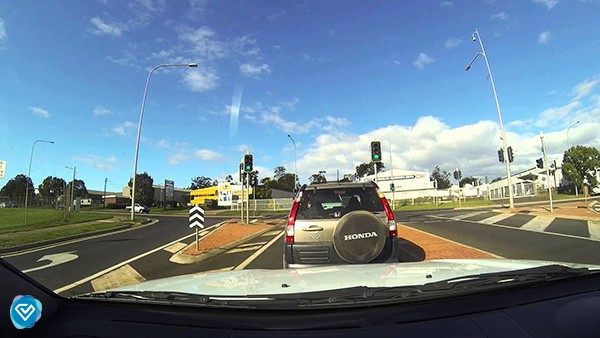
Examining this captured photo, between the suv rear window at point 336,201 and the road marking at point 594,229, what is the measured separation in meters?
9.06

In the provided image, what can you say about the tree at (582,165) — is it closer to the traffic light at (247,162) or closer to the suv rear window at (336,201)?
the traffic light at (247,162)

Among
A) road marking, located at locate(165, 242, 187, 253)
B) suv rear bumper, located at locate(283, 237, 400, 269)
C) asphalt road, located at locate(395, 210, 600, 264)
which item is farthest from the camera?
road marking, located at locate(165, 242, 187, 253)

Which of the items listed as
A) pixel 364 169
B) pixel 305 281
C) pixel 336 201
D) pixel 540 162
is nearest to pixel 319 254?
pixel 336 201

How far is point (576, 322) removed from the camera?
75.2 inches

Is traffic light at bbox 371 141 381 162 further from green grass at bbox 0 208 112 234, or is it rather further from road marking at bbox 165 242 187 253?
green grass at bbox 0 208 112 234

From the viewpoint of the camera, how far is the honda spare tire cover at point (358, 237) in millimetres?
5016

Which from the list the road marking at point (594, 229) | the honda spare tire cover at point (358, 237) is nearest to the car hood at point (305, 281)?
the honda spare tire cover at point (358, 237)

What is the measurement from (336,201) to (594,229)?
1176cm

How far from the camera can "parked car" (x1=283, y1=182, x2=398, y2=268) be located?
5.06m

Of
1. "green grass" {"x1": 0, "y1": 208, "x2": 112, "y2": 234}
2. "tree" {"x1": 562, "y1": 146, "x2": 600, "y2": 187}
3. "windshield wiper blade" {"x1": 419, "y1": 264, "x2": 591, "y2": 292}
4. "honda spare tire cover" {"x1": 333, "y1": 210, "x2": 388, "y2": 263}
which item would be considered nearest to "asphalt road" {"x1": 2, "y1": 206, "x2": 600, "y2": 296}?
"honda spare tire cover" {"x1": 333, "y1": 210, "x2": 388, "y2": 263}

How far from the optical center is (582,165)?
192 feet

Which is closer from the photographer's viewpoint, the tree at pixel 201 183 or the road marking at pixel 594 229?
the road marking at pixel 594 229

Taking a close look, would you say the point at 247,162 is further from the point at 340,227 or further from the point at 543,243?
the point at 340,227

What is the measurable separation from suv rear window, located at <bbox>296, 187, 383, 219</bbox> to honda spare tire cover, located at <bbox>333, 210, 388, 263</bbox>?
0.94m
